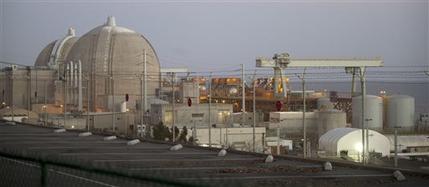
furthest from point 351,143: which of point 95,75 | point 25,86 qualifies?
point 25,86

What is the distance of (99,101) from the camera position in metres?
55.5

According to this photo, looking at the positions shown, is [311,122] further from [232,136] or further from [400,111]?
[232,136]

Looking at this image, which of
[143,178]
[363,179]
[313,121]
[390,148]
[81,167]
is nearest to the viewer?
[143,178]

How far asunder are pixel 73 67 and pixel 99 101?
3.78 m

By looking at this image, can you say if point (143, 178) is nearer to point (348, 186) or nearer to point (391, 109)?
point (348, 186)

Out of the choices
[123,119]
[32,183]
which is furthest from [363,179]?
[123,119]

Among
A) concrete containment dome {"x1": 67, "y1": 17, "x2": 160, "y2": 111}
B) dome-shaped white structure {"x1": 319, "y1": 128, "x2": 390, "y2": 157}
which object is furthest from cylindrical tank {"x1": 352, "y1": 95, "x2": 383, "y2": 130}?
concrete containment dome {"x1": 67, "y1": 17, "x2": 160, "y2": 111}

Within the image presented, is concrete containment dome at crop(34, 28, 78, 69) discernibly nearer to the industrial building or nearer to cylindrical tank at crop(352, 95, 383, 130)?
the industrial building

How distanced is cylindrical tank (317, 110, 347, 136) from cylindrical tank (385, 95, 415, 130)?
23.3 feet

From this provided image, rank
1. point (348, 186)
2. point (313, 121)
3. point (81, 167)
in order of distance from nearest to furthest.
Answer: point (81, 167)
point (348, 186)
point (313, 121)

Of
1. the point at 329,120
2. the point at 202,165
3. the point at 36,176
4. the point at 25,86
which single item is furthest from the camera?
the point at 25,86

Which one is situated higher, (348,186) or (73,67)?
(73,67)

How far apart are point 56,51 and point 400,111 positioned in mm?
36894

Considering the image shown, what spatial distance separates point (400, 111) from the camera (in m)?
44.9
